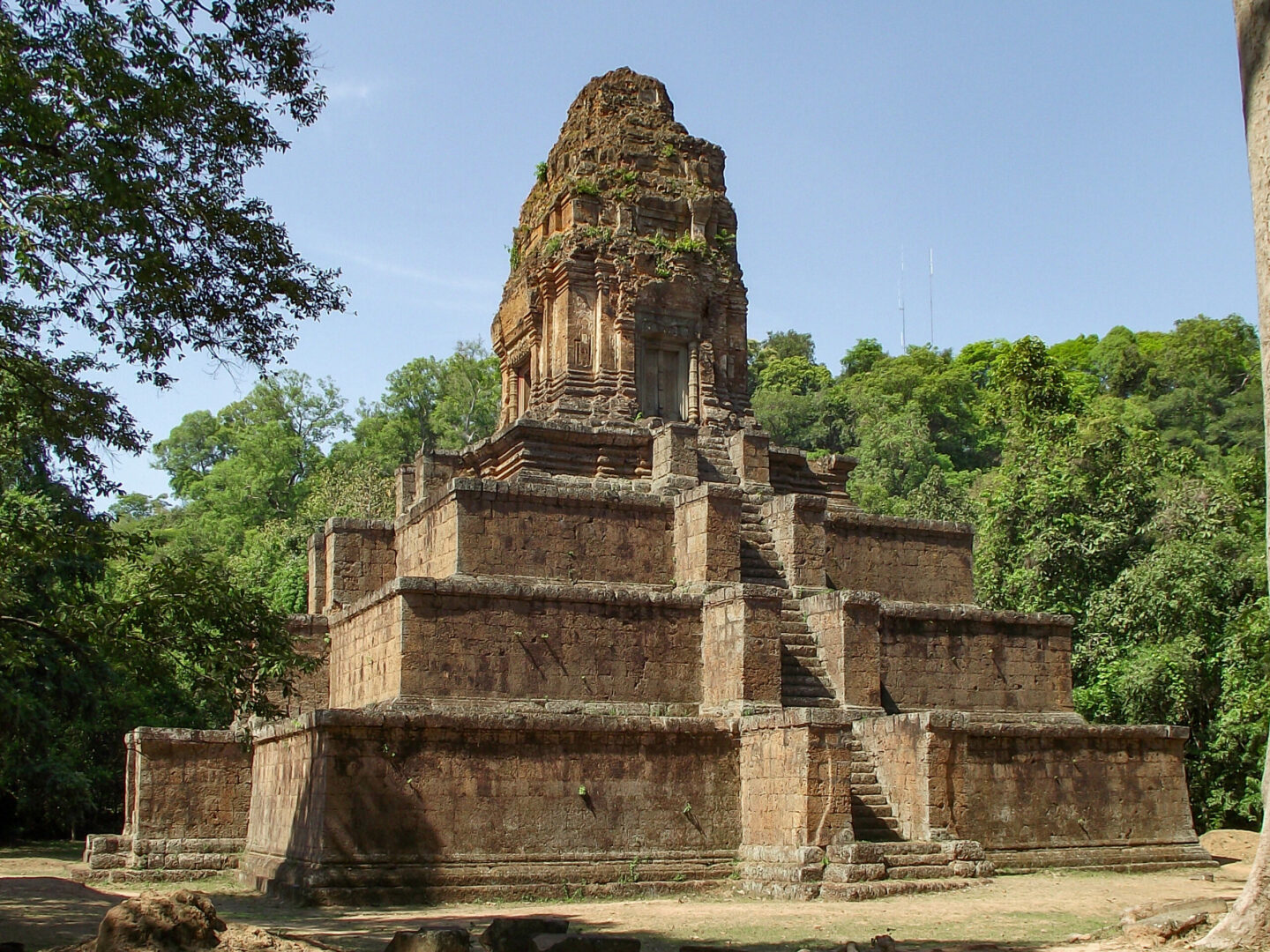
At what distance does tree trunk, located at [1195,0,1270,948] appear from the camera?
9.33 meters

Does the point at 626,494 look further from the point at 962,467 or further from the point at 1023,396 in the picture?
the point at 962,467

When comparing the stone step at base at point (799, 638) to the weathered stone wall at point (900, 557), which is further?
the weathered stone wall at point (900, 557)

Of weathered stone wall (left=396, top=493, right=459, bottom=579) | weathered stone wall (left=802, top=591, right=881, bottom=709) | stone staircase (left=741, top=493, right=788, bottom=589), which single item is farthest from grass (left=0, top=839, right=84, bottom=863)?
weathered stone wall (left=802, top=591, right=881, bottom=709)

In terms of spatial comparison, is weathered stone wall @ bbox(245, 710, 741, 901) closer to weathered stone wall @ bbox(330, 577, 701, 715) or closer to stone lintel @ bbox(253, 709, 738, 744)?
stone lintel @ bbox(253, 709, 738, 744)

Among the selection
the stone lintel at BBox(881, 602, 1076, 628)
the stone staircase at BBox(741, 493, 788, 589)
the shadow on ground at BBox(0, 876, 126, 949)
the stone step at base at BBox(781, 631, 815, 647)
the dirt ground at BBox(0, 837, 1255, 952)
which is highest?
the stone staircase at BBox(741, 493, 788, 589)

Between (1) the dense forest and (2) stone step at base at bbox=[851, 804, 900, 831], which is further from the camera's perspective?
(1) the dense forest

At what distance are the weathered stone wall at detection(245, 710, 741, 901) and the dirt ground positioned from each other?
0.49 m

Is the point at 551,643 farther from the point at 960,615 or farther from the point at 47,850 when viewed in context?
the point at 47,850

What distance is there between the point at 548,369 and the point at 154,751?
8.69 meters

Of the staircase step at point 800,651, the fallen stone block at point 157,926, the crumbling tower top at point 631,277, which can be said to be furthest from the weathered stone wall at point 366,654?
the fallen stone block at point 157,926

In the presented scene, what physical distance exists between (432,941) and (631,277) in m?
14.5

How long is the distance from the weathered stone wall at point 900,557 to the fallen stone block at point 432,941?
1141 cm

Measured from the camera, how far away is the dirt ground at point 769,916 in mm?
11695

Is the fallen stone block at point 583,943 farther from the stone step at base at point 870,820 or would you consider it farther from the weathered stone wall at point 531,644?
the weathered stone wall at point 531,644
